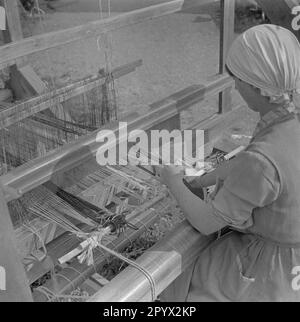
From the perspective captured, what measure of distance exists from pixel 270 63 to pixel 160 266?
0.67m

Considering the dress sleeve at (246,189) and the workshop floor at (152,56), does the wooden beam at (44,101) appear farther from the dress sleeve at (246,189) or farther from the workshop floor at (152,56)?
the dress sleeve at (246,189)

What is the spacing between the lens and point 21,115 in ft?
7.47

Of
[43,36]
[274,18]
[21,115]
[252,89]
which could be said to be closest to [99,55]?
[274,18]

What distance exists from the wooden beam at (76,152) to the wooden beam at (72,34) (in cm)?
41

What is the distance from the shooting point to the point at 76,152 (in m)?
1.66

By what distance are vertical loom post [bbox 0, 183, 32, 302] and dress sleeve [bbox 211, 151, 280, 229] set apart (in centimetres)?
58

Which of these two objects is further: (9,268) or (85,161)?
(85,161)

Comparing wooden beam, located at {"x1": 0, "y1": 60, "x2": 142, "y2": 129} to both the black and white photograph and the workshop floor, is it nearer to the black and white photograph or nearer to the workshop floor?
the black and white photograph

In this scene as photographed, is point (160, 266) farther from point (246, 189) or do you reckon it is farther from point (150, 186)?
point (150, 186)

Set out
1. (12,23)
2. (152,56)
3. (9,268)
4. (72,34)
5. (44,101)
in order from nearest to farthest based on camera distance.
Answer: (9,268), (72,34), (44,101), (12,23), (152,56)

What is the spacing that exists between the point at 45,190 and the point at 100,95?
2.85 ft

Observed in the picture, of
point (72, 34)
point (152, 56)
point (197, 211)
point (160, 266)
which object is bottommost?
point (152, 56)

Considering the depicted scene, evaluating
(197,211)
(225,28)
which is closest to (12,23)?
(225,28)
